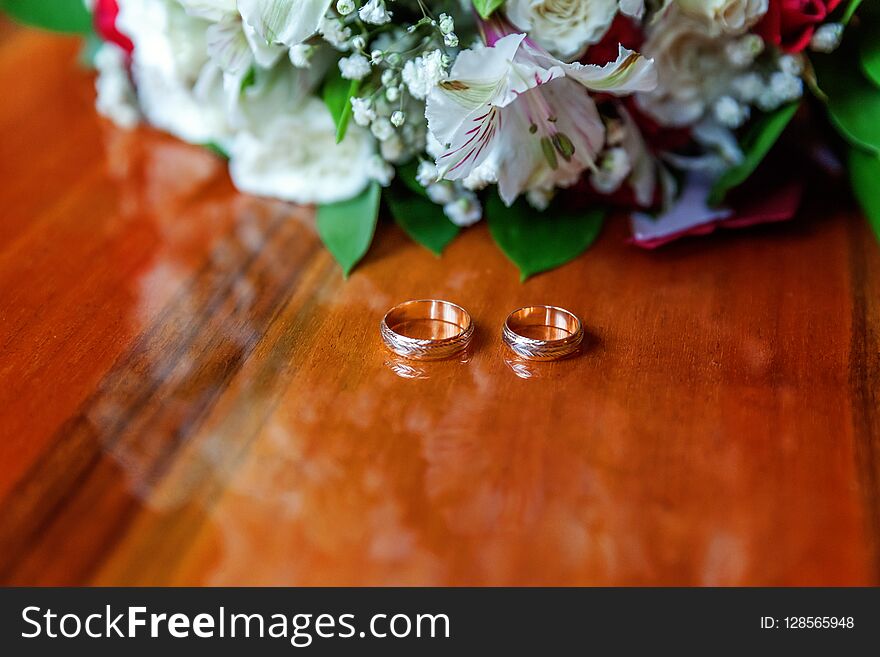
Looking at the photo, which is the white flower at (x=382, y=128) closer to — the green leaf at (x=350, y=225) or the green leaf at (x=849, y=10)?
the green leaf at (x=350, y=225)

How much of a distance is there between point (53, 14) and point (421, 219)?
411 millimetres

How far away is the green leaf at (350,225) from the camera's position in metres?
0.68

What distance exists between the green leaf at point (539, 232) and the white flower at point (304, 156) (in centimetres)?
10

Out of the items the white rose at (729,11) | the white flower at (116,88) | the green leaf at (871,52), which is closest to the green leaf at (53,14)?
the white flower at (116,88)

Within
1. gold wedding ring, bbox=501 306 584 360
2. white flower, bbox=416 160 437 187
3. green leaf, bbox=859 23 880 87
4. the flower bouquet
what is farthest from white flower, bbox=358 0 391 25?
green leaf, bbox=859 23 880 87

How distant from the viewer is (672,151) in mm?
730

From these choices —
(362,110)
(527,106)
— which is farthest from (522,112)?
(362,110)

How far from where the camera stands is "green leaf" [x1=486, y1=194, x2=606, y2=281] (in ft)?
2.19

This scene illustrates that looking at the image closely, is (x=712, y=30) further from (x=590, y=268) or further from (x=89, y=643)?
(x=89, y=643)

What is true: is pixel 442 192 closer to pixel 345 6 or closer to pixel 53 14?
pixel 345 6

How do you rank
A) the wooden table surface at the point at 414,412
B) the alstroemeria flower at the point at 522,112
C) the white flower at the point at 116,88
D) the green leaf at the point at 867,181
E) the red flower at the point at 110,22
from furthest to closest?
the white flower at the point at 116,88
the red flower at the point at 110,22
the green leaf at the point at 867,181
the alstroemeria flower at the point at 522,112
the wooden table surface at the point at 414,412

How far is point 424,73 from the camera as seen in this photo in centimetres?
57

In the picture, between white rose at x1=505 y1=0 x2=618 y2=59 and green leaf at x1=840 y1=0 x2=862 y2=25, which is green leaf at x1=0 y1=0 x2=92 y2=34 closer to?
white rose at x1=505 y1=0 x2=618 y2=59

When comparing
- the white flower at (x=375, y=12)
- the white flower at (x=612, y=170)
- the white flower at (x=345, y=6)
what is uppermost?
the white flower at (x=345, y=6)
